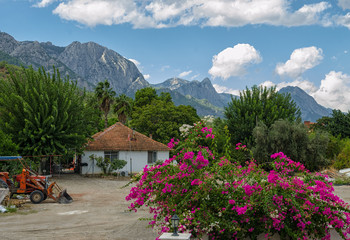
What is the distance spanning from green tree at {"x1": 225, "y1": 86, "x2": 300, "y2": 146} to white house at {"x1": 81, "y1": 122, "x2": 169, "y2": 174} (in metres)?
8.86

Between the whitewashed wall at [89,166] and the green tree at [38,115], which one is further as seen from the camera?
the whitewashed wall at [89,166]

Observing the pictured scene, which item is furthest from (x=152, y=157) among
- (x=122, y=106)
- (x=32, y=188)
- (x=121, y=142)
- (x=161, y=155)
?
(x=32, y=188)

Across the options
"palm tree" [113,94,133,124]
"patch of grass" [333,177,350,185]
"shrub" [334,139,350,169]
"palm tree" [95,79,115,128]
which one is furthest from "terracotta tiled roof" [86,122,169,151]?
"shrub" [334,139,350,169]

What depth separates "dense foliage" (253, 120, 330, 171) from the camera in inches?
1391

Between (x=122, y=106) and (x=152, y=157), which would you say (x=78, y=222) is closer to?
(x=152, y=157)

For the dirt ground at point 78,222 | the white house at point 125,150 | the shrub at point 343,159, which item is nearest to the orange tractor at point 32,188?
the dirt ground at point 78,222

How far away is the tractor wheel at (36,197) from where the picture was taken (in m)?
18.3

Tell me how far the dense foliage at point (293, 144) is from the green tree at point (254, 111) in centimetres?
220

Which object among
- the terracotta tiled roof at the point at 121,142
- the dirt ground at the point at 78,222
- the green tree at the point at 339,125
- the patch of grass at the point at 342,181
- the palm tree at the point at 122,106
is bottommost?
the patch of grass at the point at 342,181

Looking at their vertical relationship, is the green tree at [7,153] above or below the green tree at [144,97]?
below

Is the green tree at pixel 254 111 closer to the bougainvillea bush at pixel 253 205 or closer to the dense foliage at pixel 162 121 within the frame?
the dense foliage at pixel 162 121

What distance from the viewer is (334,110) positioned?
5250 cm

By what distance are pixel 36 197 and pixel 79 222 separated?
631 cm

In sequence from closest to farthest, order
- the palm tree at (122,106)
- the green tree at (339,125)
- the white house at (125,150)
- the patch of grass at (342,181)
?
the patch of grass at (342,181), the white house at (125,150), the green tree at (339,125), the palm tree at (122,106)
